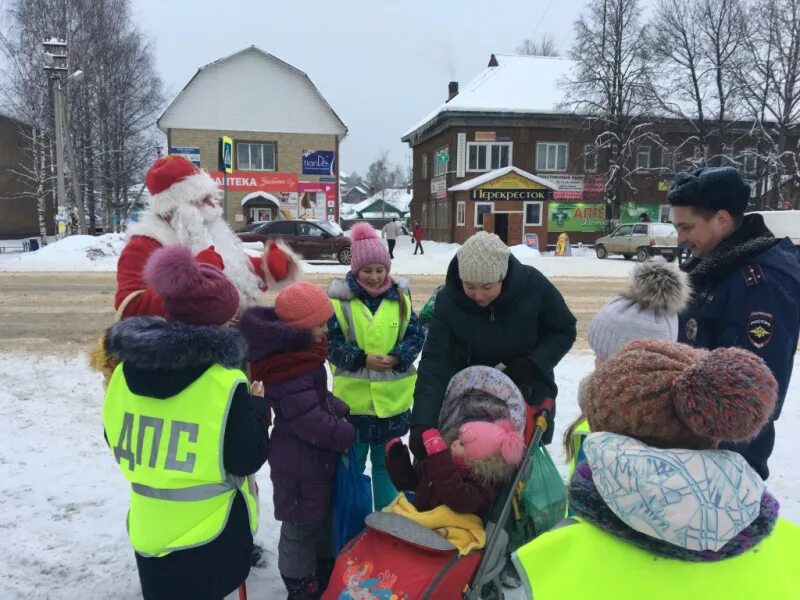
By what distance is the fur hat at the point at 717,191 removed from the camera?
2303 mm

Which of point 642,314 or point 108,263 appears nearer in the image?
point 642,314

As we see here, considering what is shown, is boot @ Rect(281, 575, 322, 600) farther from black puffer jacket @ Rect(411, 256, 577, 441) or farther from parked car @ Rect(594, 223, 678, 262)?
parked car @ Rect(594, 223, 678, 262)

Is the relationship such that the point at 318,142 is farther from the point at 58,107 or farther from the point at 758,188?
the point at 758,188

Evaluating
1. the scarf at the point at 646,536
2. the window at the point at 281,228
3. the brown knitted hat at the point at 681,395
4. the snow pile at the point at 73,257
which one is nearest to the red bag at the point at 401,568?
the scarf at the point at 646,536

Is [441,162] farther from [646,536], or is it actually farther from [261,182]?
[646,536]

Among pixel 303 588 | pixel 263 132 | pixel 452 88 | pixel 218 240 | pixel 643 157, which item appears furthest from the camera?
pixel 452 88

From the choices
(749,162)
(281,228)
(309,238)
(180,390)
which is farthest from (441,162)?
(180,390)

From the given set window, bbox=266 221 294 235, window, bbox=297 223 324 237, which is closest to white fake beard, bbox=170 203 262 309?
window, bbox=297 223 324 237

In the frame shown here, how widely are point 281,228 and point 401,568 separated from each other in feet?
61.9

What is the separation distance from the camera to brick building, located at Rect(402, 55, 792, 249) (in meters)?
30.9

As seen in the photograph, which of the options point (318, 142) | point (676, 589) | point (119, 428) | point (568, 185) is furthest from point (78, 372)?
point (568, 185)

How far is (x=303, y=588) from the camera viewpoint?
8.89 feet

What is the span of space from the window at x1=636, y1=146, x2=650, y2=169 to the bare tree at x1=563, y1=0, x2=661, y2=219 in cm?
173

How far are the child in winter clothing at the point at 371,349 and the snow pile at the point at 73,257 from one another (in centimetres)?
1453
